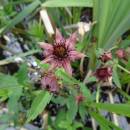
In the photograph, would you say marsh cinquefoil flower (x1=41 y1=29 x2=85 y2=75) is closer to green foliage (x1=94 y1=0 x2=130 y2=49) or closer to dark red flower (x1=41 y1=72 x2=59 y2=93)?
dark red flower (x1=41 y1=72 x2=59 y2=93)

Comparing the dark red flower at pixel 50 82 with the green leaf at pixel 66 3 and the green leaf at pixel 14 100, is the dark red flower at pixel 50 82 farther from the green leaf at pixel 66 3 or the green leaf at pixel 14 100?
the green leaf at pixel 66 3

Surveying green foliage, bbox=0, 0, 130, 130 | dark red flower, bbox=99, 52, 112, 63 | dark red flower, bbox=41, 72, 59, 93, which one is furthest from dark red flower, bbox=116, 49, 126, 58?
dark red flower, bbox=41, 72, 59, 93

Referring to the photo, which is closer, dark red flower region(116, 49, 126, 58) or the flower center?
the flower center

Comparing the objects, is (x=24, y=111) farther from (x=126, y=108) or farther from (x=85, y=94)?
(x=126, y=108)

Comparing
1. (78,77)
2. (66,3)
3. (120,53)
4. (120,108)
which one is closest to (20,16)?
(66,3)

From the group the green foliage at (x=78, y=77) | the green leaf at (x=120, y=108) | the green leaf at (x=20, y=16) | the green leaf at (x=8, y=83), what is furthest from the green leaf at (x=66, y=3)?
the green leaf at (x=120, y=108)

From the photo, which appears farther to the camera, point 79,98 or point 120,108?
point 79,98

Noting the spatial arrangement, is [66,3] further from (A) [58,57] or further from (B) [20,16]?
(A) [58,57]
